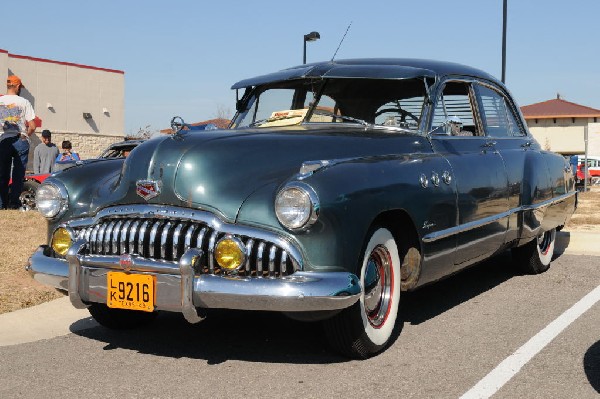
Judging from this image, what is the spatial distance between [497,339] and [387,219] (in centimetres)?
105

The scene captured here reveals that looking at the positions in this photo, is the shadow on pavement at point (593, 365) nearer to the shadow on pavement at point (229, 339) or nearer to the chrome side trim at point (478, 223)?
the chrome side trim at point (478, 223)

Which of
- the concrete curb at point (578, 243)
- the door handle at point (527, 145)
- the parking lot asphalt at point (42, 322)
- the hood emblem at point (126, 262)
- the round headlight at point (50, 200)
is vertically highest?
the door handle at point (527, 145)

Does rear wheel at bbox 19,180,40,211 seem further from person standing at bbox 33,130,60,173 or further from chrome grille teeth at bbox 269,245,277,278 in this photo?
chrome grille teeth at bbox 269,245,277,278

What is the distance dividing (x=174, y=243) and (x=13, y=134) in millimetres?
7615

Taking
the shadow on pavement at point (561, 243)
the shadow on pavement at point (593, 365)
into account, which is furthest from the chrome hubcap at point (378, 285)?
the shadow on pavement at point (561, 243)

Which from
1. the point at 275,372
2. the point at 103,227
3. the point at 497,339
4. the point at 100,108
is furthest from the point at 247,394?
the point at 100,108

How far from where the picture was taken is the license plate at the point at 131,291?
3752 mm

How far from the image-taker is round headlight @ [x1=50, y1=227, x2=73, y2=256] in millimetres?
4344

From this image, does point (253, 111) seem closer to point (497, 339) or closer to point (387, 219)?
point (387, 219)

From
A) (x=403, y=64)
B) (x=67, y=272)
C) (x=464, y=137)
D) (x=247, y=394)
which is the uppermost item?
(x=403, y=64)

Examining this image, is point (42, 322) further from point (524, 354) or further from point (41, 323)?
point (524, 354)

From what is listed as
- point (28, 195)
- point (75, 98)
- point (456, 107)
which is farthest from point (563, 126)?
point (456, 107)

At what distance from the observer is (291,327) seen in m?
4.85

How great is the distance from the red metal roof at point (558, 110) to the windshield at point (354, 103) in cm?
5810
